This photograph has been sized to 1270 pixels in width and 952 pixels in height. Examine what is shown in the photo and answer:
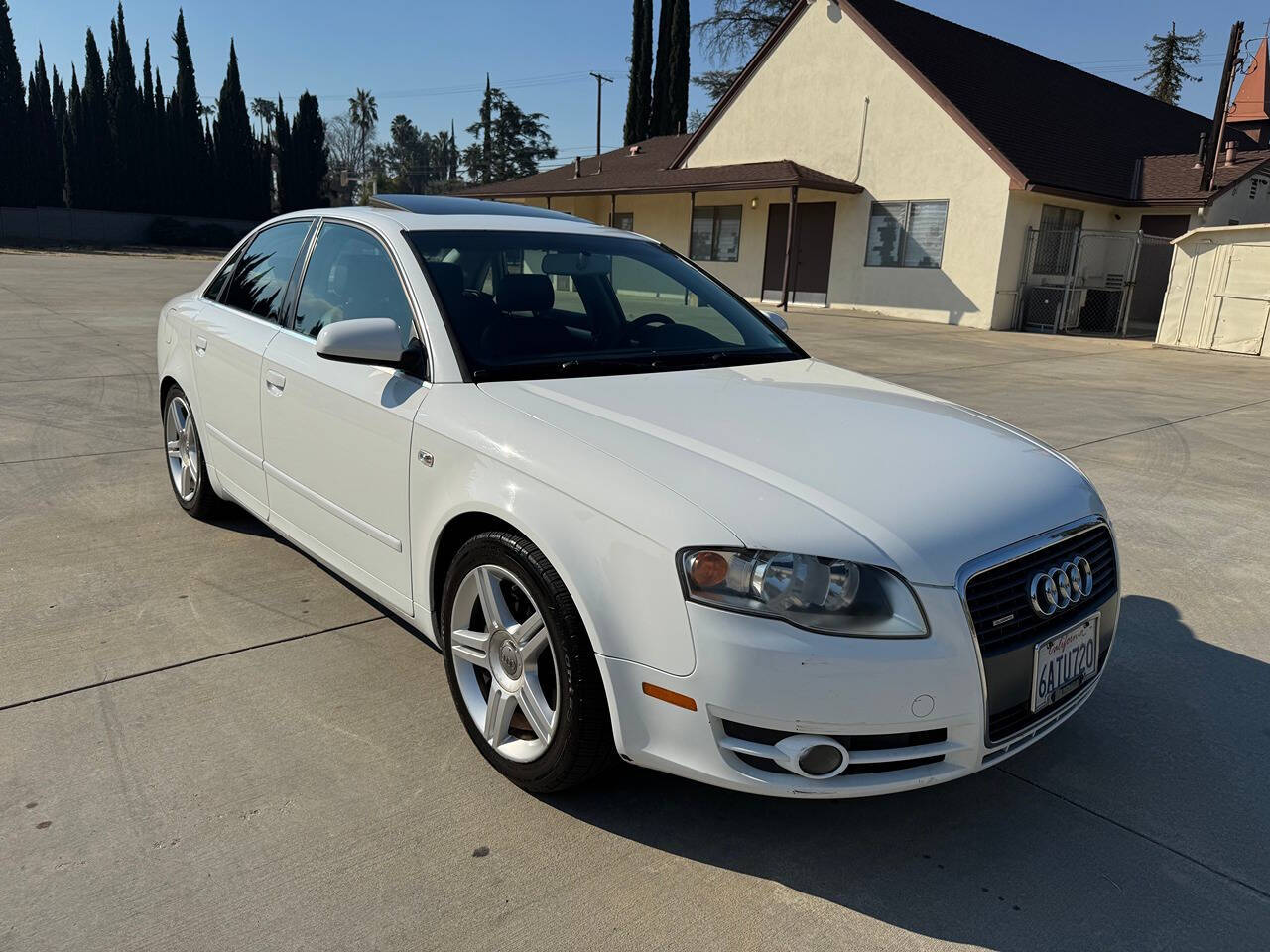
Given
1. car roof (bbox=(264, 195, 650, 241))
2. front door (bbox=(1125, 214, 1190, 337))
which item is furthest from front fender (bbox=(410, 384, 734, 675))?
front door (bbox=(1125, 214, 1190, 337))

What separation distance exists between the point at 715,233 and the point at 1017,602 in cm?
2465

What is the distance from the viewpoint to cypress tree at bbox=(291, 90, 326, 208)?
191ft

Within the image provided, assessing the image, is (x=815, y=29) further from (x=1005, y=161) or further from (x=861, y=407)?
(x=861, y=407)

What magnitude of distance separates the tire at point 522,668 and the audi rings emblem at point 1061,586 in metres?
1.15

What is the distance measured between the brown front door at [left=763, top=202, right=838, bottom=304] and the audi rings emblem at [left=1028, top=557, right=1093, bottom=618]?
70.9 feet

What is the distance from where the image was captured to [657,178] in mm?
26312

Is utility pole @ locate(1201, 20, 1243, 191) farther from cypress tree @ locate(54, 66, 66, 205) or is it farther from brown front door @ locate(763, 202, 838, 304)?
cypress tree @ locate(54, 66, 66, 205)

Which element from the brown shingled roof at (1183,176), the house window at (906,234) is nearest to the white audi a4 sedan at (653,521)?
the house window at (906,234)

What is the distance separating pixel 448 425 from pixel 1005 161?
19143 millimetres

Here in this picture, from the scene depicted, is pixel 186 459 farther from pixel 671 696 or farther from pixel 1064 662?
pixel 1064 662

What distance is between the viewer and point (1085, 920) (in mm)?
2221

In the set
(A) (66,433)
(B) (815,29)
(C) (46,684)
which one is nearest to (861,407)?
(C) (46,684)

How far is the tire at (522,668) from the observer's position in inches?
92.2

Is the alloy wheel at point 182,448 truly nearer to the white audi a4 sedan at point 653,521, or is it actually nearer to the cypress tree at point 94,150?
the white audi a4 sedan at point 653,521
